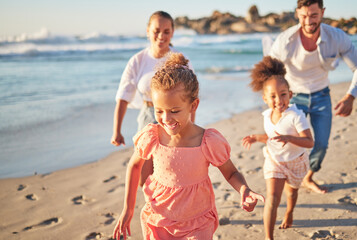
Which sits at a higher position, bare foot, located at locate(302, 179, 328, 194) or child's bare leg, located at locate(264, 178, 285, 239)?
child's bare leg, located at locate(264, 178, 285, 239)

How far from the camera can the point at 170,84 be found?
2.09 metres

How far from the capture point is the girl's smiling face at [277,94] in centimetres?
322

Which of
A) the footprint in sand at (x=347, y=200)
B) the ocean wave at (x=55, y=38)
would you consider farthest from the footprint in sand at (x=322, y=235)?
the ocean wave at (x=55, y=38)

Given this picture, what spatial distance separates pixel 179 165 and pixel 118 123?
157cm

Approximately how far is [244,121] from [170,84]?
5.85 m

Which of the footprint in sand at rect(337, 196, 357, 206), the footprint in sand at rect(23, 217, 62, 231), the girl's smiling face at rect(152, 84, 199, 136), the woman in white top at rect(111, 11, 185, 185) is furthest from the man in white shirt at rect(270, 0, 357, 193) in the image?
the footprint in sand at rect(23, 217, 62, 231)

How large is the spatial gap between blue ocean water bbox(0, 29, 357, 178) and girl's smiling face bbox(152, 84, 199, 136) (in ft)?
10.3

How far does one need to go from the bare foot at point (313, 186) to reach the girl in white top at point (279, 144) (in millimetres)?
1048

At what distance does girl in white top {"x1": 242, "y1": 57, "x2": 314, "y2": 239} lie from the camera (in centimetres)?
312

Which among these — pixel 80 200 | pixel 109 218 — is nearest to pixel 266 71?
pixel 109 218

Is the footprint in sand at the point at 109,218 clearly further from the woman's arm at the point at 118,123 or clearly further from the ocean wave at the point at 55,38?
the ocean wave at the point at 55,38

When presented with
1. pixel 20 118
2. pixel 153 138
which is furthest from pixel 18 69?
pixel 153 138

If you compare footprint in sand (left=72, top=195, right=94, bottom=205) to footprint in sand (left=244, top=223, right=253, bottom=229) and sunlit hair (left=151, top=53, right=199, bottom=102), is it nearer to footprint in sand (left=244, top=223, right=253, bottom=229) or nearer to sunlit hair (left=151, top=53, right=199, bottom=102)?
footprint in sand (left=244, top=223, right=253, bottom=229)

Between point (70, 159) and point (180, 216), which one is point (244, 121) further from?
point (180, 216)
